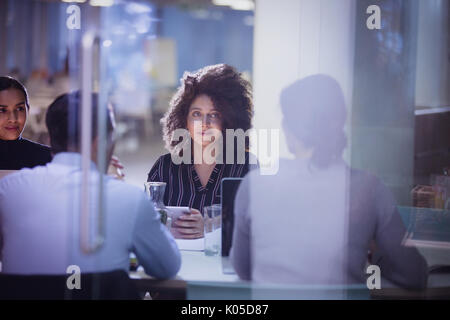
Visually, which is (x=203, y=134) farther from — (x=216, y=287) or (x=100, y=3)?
(x=216, y=287)

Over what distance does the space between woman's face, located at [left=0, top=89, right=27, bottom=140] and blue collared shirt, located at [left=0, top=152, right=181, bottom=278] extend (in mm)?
1344

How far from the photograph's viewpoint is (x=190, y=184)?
352 cm

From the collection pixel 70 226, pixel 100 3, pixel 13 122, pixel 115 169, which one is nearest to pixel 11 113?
pixel 13 122

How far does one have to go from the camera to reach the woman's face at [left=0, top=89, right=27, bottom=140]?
3.58 meters

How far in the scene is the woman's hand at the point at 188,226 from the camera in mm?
2910

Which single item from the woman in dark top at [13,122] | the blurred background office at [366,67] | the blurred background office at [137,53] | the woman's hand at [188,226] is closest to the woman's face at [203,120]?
the blurred background office at [366,67]

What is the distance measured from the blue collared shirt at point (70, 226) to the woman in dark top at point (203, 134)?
1140 mm

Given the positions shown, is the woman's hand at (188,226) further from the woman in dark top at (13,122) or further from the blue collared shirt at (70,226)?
the woman in dark top at (13,122)

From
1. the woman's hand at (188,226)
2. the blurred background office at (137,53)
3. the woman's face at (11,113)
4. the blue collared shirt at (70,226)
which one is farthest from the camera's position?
the blurred background office at (137,53)

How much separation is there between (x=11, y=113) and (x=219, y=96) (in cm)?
119

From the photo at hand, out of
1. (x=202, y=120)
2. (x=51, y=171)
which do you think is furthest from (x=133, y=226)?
(x=202, y=120)

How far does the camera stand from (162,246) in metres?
2.30

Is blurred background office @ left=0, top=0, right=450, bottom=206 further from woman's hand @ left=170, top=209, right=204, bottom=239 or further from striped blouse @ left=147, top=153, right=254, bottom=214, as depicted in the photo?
striped blouse @ left=147, top=153, right=254, bottom=214

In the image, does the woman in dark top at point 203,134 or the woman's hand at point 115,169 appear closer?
the woman's hand at point 115,169
